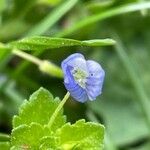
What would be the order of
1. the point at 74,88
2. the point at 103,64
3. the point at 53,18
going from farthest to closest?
the point at 103,64
the point at 53,18
the point at 74,88

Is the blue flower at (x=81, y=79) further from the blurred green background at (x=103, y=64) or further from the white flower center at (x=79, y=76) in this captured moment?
the blurred green background at (x=103, y=64)

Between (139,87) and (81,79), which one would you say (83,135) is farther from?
(139,87)

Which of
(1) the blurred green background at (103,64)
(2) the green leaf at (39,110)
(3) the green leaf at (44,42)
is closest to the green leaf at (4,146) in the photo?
(2) the green leaf at (39,110)

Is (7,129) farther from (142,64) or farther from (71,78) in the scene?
(71,78)

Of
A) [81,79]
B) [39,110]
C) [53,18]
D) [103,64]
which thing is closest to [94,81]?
[81,79]

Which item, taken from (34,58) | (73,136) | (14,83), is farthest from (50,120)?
(14,83)
